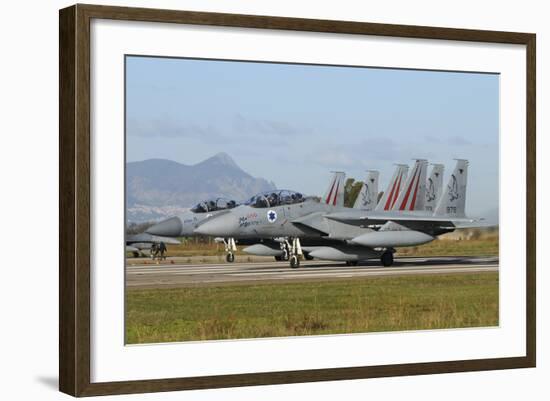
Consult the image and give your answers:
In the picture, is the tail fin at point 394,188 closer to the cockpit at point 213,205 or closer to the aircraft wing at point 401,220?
→ the aircraft wing at point 401,220

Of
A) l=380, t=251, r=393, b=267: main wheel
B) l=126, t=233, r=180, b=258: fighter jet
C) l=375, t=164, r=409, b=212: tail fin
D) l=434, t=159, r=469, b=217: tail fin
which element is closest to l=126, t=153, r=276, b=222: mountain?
l=126, t=233, r=180, b=258: fighter jet

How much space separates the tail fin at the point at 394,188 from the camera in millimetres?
15281

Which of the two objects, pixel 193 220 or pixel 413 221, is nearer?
pixel 193 220

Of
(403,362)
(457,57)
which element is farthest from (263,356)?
(457,57)

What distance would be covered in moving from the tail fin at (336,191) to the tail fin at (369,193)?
229mm

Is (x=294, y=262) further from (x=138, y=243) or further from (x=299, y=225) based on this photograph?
(x=138, y=243)

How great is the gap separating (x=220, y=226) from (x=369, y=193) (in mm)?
2247

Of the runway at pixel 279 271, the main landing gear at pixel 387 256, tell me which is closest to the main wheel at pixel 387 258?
the main landing gear at pixel 387 256

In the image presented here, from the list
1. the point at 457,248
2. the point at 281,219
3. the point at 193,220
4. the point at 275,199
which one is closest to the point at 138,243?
the point at 193,220

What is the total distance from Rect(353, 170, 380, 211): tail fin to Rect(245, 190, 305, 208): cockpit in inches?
32.4

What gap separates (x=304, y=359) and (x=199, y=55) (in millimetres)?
3946

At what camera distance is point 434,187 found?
1580 centimetres

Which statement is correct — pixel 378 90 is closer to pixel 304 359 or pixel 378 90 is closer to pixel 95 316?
pixel 304 359

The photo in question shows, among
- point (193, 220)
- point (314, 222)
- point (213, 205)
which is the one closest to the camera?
point (213, 205)
